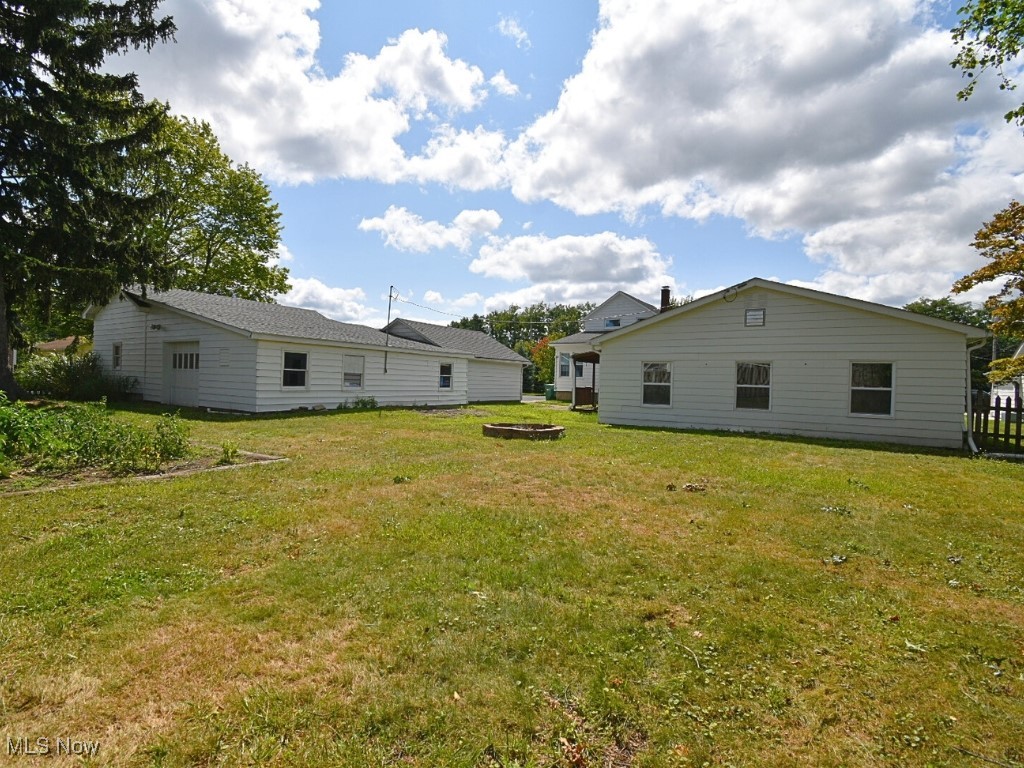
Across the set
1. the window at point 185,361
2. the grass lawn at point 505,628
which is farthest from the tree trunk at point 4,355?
the grass lawn at point 505,628

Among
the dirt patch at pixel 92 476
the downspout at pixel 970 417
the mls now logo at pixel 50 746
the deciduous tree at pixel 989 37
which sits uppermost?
the deciduous tree at pixel 989 37

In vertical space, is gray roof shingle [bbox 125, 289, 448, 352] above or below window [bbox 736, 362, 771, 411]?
above

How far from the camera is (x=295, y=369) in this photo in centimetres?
1602

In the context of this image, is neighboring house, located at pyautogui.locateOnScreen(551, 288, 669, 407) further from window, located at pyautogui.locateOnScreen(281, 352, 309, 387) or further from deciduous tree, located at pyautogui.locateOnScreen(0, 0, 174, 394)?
deciduous tree, located at pyautogui.locateOnScreen(0, 0, 174, 394)

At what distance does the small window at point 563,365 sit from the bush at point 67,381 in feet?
73.4

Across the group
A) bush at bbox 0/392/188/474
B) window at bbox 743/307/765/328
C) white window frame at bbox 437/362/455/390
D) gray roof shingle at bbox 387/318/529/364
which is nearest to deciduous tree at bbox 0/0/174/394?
bush at bbox 0/392/188/474

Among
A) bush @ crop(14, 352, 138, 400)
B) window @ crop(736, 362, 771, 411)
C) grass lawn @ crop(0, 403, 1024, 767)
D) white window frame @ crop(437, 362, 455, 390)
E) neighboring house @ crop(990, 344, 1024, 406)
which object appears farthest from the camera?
white window frame @ crop(437, 362, 455, 390)

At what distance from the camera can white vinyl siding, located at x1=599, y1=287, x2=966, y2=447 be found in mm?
11438

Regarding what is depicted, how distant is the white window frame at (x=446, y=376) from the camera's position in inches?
866

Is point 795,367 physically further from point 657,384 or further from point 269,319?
point 269,319

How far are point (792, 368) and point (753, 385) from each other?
1.05 meters

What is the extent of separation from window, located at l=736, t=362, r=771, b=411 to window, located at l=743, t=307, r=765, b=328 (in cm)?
108

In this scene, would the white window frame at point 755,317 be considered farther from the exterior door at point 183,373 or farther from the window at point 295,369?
the exterior door at point 183,373

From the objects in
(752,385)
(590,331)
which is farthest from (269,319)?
(590,331)
